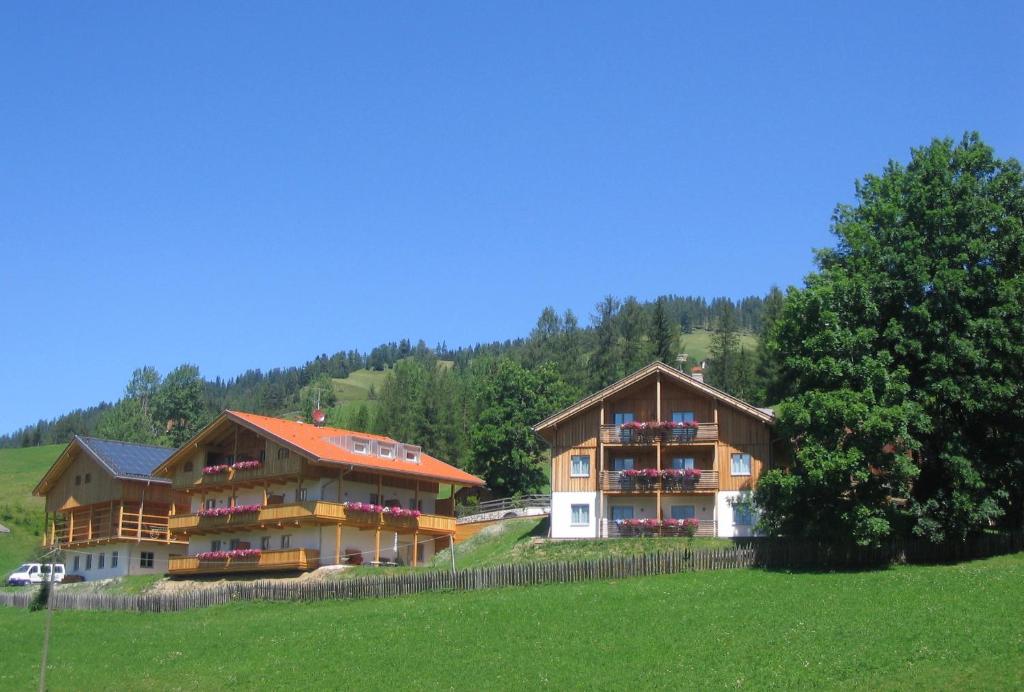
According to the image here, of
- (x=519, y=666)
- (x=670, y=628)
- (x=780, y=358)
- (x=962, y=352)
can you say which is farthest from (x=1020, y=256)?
(x=519, y=666)

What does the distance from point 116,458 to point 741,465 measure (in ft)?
127

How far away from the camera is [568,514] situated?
57.2m

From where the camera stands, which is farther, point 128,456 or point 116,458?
point 128,456

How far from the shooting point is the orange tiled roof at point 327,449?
57.4m

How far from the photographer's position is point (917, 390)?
45.3 metres

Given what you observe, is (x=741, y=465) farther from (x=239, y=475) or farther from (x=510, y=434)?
(x=510, y=434)

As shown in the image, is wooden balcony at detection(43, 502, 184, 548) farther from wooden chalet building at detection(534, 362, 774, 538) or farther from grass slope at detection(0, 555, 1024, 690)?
wooden chalet building at detection(534, 362, 774, 538)

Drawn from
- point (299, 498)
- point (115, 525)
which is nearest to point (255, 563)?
point (299, 498)

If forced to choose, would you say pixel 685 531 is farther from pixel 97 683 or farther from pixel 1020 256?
pixel 97 683

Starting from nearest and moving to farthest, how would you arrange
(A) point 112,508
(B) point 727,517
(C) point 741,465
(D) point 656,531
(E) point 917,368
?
(E) point 917,368 → (D) point 656,531 → (B) point 727,517 → (C) point 741,465 → (A) point 112,508

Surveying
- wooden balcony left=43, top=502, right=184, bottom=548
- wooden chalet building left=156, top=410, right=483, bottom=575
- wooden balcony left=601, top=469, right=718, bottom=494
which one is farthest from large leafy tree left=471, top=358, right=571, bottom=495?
wooden balcony left=601, top=469, right=718, bottom=494

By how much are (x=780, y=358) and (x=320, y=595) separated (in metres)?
22.1

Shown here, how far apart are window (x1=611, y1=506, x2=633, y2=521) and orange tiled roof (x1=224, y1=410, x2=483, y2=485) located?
35.4ft

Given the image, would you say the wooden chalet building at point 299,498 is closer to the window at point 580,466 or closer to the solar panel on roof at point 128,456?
the solar panel on roof at point 128,456
